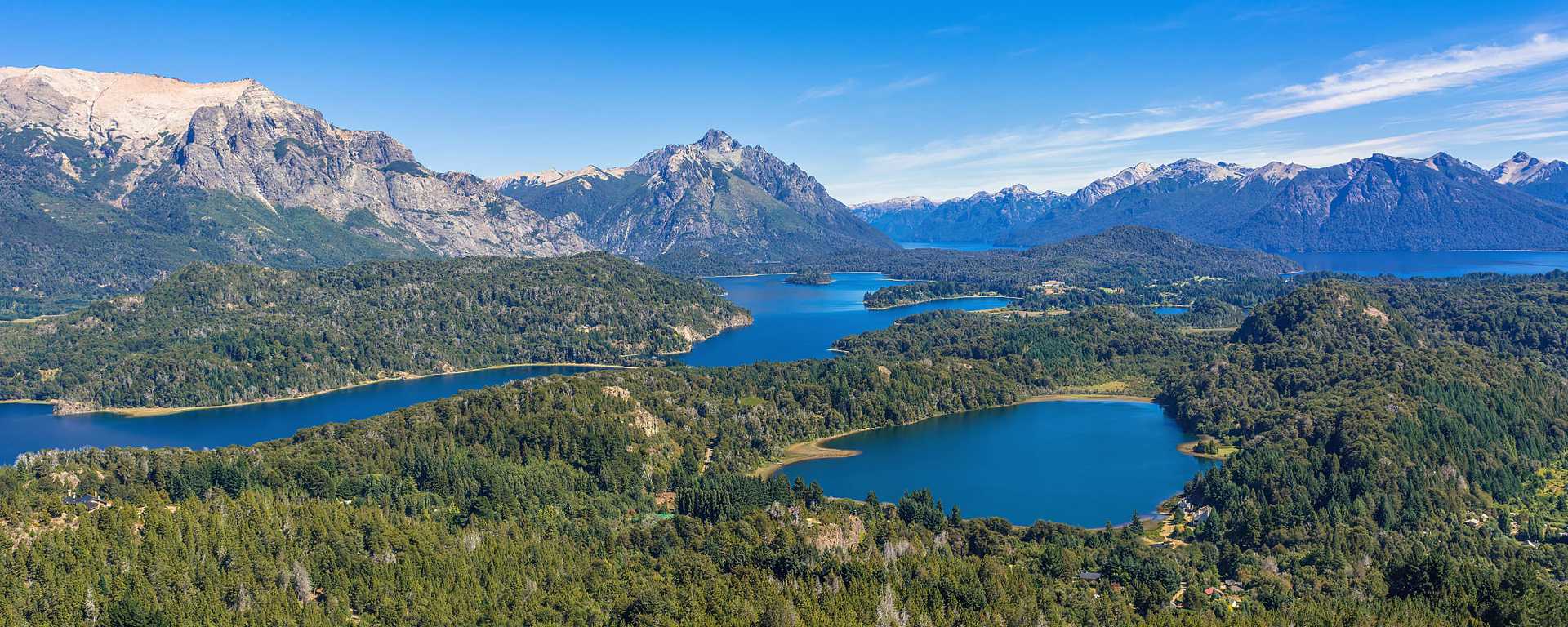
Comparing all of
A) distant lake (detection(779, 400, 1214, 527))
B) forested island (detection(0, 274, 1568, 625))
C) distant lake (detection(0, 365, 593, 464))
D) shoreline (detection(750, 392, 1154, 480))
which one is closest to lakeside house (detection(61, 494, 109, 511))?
forested island (detection(0, 274, 1568, 625))

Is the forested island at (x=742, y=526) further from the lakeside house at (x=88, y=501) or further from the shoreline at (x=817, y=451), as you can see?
the shoreline at (x=817, y=451)

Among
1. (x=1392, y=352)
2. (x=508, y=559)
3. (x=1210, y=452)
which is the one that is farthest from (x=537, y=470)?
(x=1392, y=352)

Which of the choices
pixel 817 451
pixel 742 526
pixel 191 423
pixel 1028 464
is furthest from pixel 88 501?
pixel 1028 464

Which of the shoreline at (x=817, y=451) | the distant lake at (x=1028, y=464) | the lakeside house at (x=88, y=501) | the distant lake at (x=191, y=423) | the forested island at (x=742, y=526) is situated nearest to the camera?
the forested island at (x=742, y=526)

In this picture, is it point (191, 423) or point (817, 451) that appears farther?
point (191, 423)

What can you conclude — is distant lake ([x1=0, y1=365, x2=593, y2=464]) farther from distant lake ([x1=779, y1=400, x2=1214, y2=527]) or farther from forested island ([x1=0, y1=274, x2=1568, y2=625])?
distant lake ([x1=779, y1=400, x2=1214, y2=527])

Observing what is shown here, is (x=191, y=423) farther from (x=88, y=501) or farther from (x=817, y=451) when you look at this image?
(x=817, y=451)

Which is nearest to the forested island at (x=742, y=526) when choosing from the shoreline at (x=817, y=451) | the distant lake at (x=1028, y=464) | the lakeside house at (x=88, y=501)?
the lakeside house at (x=88, y=501)
